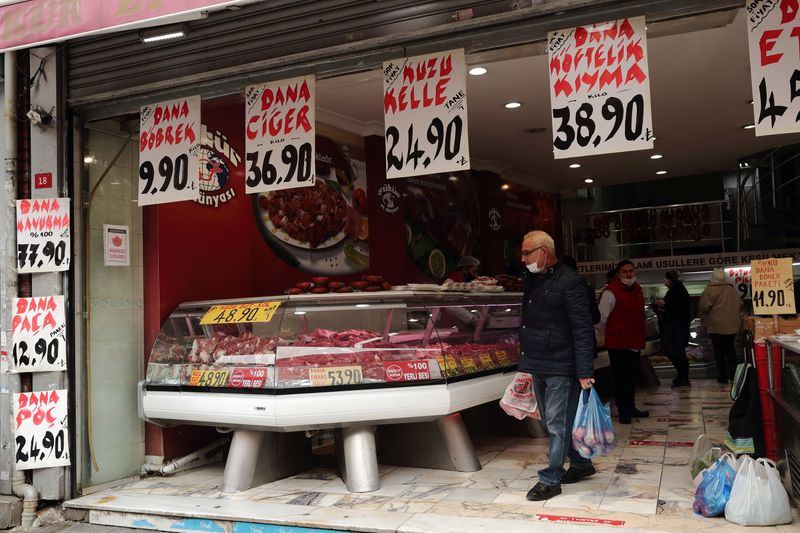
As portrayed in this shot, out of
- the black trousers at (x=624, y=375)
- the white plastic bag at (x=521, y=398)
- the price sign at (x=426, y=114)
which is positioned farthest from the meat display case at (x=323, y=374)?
the black trousers at (x=624, y=375)

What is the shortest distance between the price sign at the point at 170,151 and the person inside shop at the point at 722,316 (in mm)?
7756

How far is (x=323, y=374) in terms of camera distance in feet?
17.4

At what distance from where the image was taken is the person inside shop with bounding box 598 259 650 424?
25.1 ft

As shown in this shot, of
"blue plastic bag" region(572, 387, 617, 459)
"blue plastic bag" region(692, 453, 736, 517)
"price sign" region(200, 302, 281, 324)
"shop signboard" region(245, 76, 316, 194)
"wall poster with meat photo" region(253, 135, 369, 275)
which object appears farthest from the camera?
"wall poster with meat photo" region(253, 135, 369, 275)

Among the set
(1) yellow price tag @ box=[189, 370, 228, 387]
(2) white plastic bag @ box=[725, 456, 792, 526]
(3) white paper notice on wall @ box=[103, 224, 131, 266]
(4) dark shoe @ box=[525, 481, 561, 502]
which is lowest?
(4) dark shoe @ box=[525, 481, 561, 502]

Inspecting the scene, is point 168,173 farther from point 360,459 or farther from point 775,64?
point 775,64

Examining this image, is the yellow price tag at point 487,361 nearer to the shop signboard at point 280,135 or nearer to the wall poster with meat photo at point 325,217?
the shop signboard at point 280,135

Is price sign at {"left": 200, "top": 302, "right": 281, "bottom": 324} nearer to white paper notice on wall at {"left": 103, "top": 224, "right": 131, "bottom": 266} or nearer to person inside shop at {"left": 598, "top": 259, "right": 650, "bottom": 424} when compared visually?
white paper notice on wall at {"left": 103, "top": 224, "right": 131, "bottom": 266}

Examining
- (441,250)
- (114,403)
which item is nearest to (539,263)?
(114,403)

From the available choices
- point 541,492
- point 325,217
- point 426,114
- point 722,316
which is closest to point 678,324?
point 722,316

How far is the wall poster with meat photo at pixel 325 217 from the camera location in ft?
26.2

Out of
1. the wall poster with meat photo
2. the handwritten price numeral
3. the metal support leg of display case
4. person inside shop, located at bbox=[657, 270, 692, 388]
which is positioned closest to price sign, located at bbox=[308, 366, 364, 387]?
the metal support leg of display case

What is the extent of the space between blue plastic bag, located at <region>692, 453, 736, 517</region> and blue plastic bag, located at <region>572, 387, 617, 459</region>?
2.23 ft

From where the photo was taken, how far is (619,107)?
421 cm
